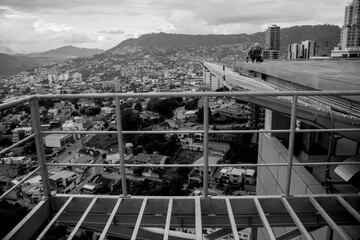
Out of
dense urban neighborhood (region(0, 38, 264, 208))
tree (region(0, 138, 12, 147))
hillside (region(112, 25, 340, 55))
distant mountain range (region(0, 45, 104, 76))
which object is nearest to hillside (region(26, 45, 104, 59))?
distant mountain range (region(0, 45, 104, 76))

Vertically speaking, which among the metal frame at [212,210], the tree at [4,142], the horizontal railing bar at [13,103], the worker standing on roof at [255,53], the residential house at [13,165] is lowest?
the residential house at [13,165]

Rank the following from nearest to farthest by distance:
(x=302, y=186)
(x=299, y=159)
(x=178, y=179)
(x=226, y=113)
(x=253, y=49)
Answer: (x=302, y=186)
(x=299, y=159)
(x=253, y=49)
(x=178, y=179)
(x=226, y=113)

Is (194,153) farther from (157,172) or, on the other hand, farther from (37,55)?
(37,55)

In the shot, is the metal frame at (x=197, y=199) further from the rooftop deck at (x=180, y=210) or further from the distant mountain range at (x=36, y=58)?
the distant mountain range at (x=36, y=58)

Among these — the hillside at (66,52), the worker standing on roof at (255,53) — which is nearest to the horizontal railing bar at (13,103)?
the worker standing on roof at (255,53)

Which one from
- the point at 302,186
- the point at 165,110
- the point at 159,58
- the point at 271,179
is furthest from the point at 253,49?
the point at 159,58

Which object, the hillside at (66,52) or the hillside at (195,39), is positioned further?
the hillside at (66,52)

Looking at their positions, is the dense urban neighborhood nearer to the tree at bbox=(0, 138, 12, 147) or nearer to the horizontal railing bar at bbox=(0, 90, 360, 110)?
the tree at bbox=(0, 138, 12, 147)

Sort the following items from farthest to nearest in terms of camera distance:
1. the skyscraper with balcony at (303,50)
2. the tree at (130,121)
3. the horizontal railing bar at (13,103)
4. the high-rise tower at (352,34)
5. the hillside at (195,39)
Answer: the hillside at (195,39) → the high-rise tower at (352,34) → the skyscraper with balcony at (303,50) → the tree at (130,121) → the horizontal railing bar at (13,103)
